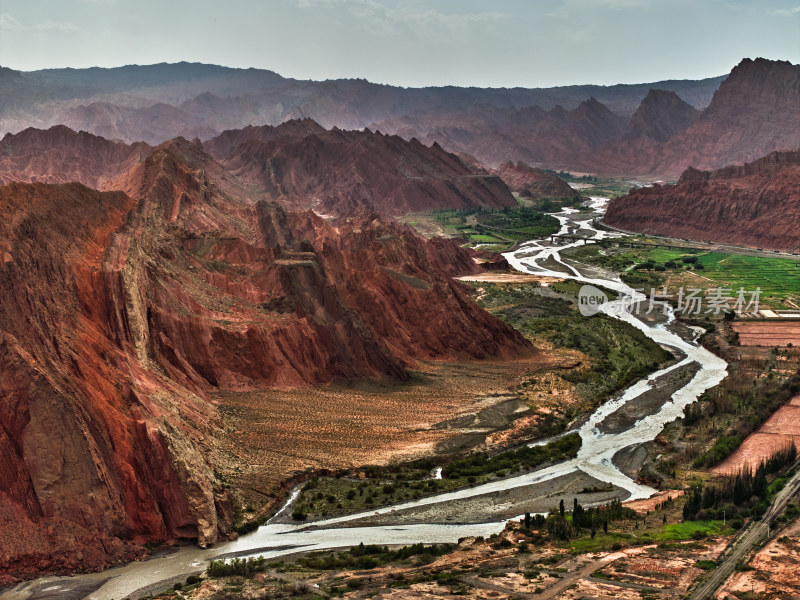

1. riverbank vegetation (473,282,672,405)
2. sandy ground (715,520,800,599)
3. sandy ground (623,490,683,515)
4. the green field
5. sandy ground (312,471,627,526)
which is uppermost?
the green field

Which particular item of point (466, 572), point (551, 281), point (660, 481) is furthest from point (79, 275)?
point (551, 281)

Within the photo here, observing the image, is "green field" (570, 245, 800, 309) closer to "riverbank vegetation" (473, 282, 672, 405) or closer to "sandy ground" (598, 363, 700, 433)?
"riverbank vegetation" (473, 282, 672, 405)

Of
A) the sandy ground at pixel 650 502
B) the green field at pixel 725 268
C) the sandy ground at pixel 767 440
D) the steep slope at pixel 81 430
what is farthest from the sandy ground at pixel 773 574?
the green field at pixel 725 268

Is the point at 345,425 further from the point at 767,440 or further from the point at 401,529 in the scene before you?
the point at 767,440

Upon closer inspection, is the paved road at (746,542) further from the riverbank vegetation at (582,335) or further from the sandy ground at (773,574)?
the riverbank vegetation at (582,335)

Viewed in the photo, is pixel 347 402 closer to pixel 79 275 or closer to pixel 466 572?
pixel 79 275

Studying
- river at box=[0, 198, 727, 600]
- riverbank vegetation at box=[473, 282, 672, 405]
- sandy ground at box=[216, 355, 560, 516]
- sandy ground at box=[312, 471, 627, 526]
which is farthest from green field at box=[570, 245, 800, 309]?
sandy ground at box=[312, 471, 627, 526]

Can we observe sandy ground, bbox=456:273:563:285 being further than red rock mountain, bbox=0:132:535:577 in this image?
Yes
